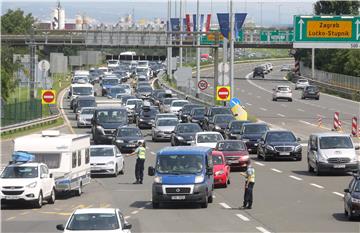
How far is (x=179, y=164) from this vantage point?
3112cm

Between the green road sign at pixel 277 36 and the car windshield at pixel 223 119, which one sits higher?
the green road sign at pixel 277 36

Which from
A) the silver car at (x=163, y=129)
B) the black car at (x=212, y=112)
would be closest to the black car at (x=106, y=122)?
the silver car at (x=163, y=129)

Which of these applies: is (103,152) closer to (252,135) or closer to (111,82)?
(252,135)

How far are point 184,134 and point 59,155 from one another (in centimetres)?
2193

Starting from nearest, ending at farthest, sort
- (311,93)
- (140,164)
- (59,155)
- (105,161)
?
(59,155) < (140,164) < (105,161) < (311,93)

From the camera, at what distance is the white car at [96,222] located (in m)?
20.5

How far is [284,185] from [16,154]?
34.2ft

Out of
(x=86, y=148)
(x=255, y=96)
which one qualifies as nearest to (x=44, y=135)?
(x=86, y=148)

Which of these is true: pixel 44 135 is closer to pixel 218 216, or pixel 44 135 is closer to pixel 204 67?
pixel 218 216

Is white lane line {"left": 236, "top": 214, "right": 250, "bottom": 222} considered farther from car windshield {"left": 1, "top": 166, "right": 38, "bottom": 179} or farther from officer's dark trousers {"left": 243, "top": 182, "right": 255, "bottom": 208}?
car windshield {"left": 1, "top": 166, "right": 38, "bottom": 179}

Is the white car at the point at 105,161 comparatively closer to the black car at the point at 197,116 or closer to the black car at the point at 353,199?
the black car at the point at 353,199

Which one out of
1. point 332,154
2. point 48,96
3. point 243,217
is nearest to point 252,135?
point 332,154

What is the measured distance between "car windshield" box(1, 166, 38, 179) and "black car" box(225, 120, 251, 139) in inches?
982

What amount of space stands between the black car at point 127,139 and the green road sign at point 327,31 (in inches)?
1299
